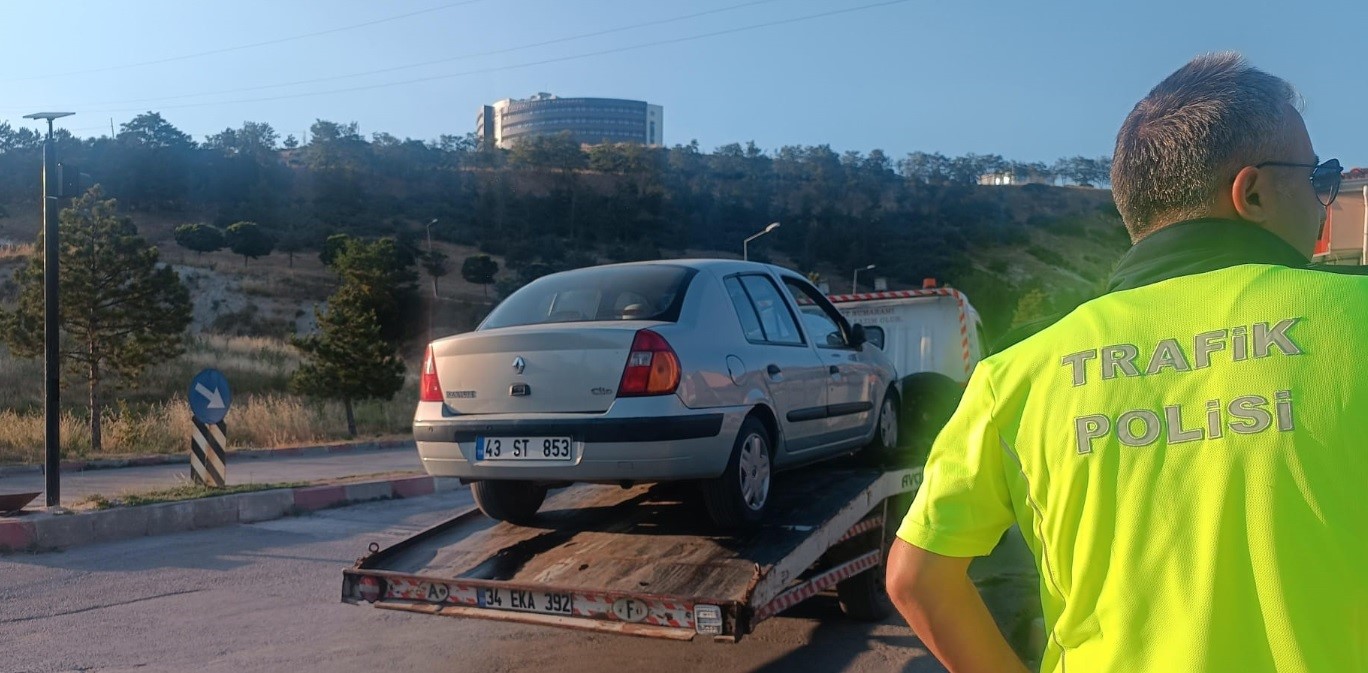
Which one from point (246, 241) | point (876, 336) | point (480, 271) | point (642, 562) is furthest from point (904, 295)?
point (246, 241)

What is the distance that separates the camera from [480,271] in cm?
5566

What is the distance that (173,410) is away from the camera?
19891 mm

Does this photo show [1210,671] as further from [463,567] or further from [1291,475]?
[463,567]

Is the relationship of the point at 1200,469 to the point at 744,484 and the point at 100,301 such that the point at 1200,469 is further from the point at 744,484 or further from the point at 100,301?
the point at 100,301

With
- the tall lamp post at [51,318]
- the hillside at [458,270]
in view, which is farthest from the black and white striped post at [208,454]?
the hillside at [458,270]

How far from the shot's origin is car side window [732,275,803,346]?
6.07 metres

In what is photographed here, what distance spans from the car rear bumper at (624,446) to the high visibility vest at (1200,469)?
3464mm

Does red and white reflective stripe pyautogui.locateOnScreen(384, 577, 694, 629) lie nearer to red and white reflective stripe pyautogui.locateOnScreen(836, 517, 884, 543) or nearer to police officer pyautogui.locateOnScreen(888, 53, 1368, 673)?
red and white reflective stripe pyautogui.locateOnScreen(836, 517, 884, 543)

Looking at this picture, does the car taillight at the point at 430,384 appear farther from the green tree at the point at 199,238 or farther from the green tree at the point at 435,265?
the green tree at the point at 199,238

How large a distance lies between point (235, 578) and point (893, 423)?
4.68 meters

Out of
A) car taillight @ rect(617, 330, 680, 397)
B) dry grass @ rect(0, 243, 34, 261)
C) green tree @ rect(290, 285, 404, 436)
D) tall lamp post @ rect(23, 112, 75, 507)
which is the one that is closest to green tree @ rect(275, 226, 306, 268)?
dry grass @ rect(0, 243, 34, 261)

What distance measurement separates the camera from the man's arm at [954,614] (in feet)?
5.53

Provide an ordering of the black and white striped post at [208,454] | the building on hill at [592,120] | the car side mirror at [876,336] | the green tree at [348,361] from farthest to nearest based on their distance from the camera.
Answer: the building on hill at [592,120] → the green tree at [348,361] → the black and white striped post at [208,454] → the car side mirror at [876,336]

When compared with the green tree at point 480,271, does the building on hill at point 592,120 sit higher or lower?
higher
